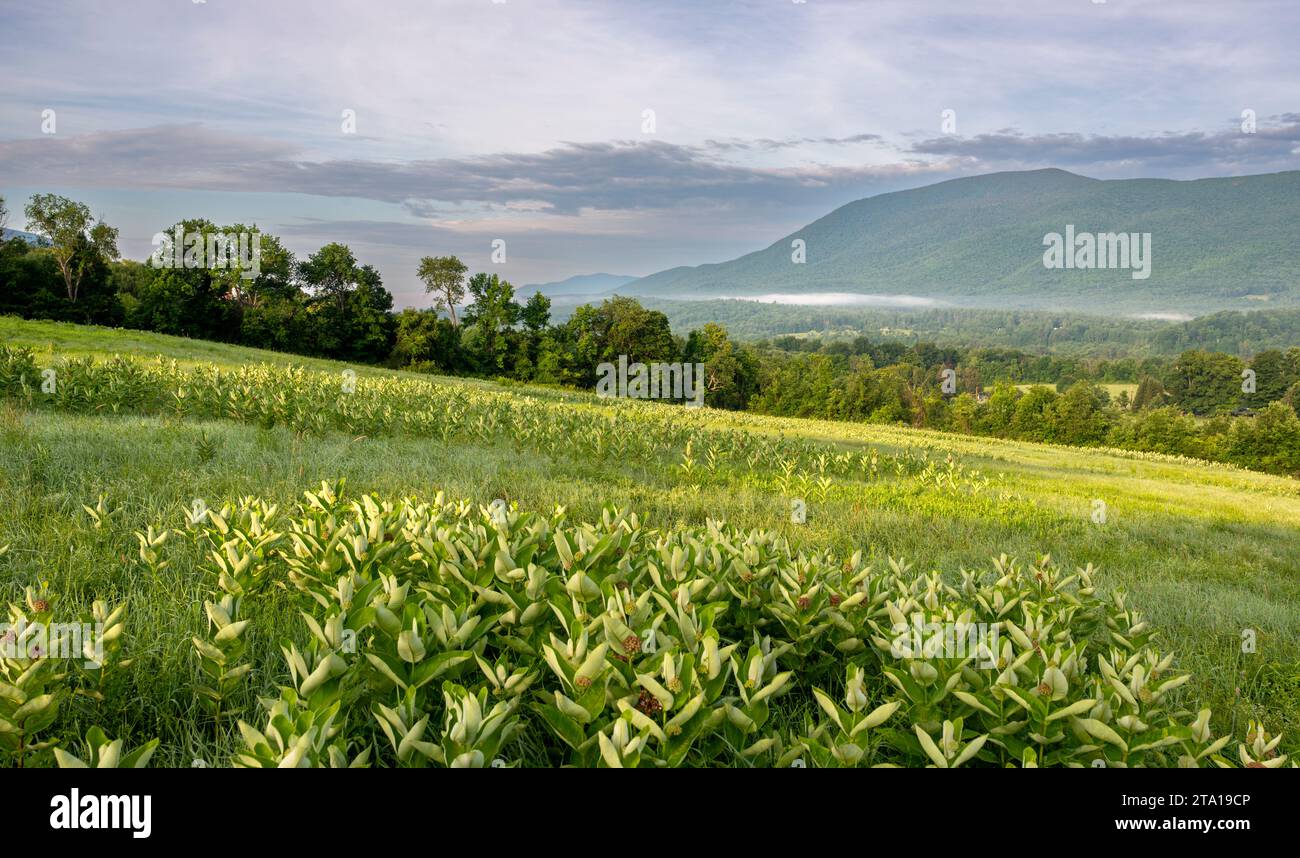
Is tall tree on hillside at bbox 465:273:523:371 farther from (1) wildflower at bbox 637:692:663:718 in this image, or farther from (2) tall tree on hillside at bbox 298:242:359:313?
(1) wildflower at bbox 637:692:663:718

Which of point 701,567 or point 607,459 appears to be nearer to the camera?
point 701,567

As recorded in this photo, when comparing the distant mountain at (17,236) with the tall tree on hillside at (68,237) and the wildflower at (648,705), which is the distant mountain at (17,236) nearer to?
the tall tree on hillside at (68,237)

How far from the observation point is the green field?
3.12 m

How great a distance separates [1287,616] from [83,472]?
1013 centimetres

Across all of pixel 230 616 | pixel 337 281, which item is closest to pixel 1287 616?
pixel 230 616

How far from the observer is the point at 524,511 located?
5.16 meters

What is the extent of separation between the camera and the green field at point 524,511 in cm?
312

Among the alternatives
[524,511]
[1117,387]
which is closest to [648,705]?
[524,511]

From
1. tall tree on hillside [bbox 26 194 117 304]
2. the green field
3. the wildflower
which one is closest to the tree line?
tall tree on hillside [bbox 26 194 117 304]

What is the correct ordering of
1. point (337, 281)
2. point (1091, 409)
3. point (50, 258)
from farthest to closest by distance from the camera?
point (1091, 409)
point (337, 281)
point (50, 258)

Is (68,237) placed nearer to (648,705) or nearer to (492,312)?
(492,312)
